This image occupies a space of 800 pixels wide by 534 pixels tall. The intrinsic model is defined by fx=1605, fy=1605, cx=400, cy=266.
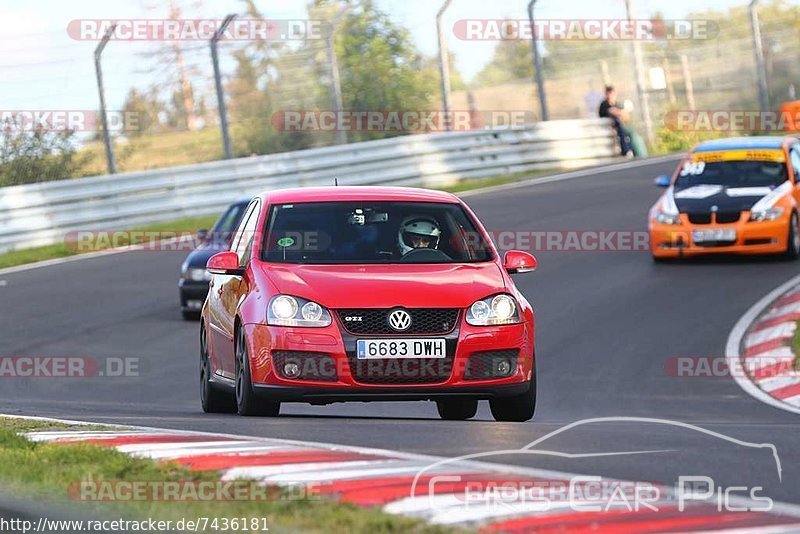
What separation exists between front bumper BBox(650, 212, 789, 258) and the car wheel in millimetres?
10406

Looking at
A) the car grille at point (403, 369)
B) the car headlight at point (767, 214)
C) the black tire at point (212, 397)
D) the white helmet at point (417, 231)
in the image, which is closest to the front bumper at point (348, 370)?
the car grille at point (403, 369)

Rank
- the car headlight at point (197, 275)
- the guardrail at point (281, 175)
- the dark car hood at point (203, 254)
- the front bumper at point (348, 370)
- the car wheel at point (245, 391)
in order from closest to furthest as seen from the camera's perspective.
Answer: the front bumper at point (348, 370) → the car wheel at point (245, 391) → the car headlight at point (197, 275) → the dark car hood at point (203, 254) → the guardrail at point (281, 175)

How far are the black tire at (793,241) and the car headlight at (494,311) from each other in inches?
419

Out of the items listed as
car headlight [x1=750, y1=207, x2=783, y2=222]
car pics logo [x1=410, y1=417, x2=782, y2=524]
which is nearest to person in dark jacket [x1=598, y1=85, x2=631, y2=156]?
car headlight [x1=750, y1=207, x2=783, y2=222]

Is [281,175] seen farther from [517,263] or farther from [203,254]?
[517,263]

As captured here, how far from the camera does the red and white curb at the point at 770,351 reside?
1298cm

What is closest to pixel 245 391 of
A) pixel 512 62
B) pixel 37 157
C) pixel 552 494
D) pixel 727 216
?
pixel 552 494

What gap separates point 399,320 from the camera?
9195mm

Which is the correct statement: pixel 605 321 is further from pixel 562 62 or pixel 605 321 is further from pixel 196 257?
pixel 562 62

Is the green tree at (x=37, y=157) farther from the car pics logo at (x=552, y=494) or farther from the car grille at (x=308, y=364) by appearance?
the car pics logo at (x=552, y=494)

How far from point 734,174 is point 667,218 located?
1.36m

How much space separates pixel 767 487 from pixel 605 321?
9511mm

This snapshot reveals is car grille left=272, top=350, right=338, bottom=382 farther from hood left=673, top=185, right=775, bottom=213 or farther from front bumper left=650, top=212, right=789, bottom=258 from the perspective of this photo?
hood left=673, top=185, right=775, bottom=213

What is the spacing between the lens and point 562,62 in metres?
41.8
